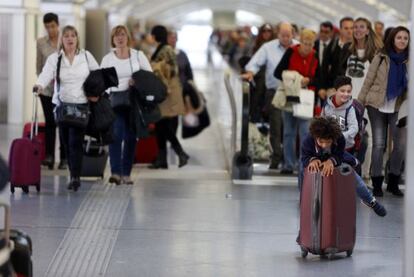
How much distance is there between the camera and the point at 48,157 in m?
13.8

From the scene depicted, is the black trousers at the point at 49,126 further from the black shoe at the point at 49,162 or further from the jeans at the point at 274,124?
the jeans at the point at 274,124

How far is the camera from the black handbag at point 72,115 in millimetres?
11398

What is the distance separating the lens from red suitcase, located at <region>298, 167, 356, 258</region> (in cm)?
832

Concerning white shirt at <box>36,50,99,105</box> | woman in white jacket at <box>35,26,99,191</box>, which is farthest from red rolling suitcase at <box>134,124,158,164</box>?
white shirt at <box>36,50,99,105</box>

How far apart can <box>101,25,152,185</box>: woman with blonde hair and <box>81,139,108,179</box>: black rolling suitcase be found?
13.4 inches

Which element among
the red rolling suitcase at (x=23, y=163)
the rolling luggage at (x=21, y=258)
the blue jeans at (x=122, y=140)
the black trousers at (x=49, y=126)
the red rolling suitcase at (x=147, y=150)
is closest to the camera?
the rolling luggage at (x=21, y=258)

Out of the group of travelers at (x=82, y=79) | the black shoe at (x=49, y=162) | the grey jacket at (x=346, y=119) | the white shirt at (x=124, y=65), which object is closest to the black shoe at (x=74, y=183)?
the group of travelers at (x=82, y=79)

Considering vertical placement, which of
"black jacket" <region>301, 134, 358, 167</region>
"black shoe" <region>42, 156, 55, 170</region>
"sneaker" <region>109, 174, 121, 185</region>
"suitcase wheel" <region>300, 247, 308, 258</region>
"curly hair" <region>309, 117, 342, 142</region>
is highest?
"curly hair" <region>309, 117, 342, 142</region>

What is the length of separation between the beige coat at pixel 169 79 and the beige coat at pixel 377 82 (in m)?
3.15

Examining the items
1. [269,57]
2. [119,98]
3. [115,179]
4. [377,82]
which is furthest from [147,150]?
[377,82]

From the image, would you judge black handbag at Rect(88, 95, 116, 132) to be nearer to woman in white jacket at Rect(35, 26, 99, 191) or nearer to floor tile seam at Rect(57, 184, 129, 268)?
woman in white jacket at Rect(35, 26, 99, 191)

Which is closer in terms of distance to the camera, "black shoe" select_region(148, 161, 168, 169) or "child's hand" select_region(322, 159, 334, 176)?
"child's hand" select_region(322, 159, 334, 176)

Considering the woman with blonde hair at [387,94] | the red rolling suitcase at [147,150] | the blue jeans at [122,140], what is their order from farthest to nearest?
the red rolling suitcase at [147,150] < the blue jeans at [122,140] < the woman with blonde hair at [387,94]

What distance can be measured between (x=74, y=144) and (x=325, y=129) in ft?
13.0
